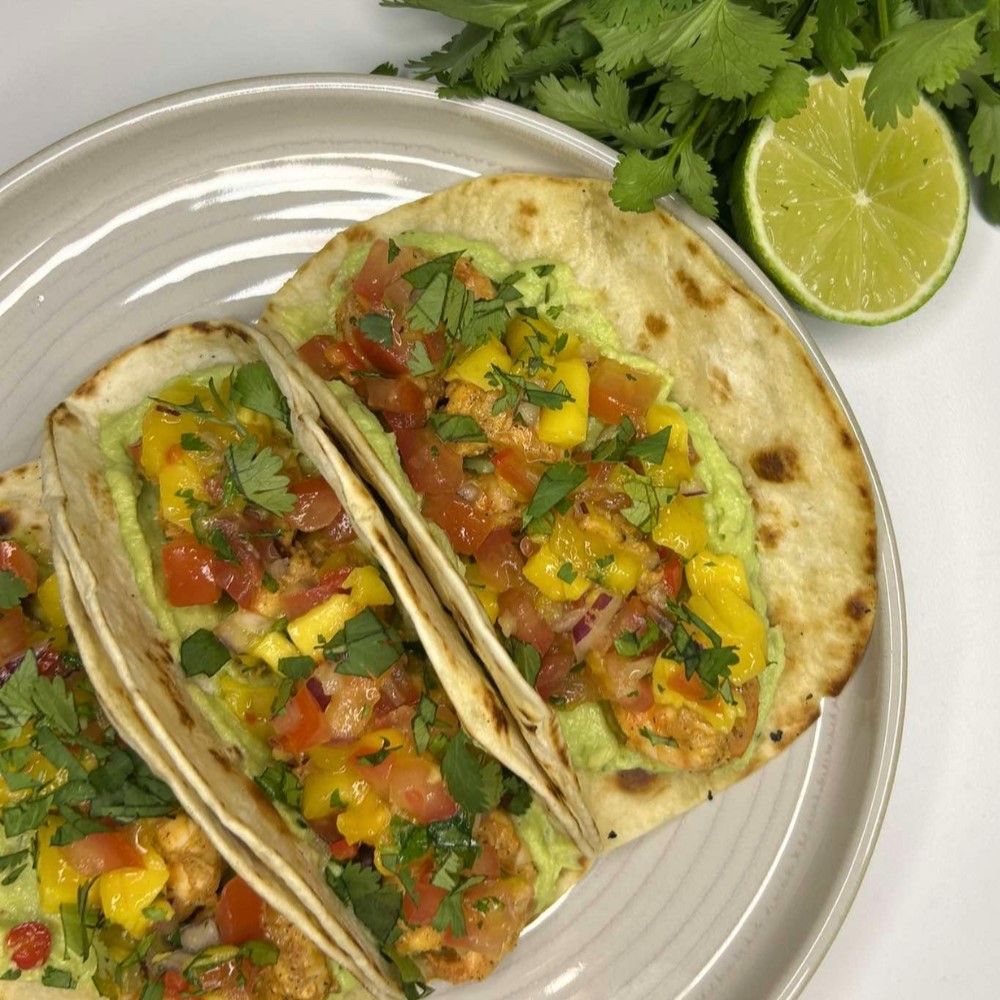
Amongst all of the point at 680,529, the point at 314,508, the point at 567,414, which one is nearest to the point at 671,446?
the point at 680,529

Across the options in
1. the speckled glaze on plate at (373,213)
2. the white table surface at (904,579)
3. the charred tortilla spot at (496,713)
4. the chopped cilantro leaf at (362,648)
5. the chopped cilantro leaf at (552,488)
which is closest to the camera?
the charred tortilla spot at (496,713)

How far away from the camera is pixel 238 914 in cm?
269

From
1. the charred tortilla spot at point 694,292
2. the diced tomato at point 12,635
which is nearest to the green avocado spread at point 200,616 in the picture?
the diced tomato at point 12,635

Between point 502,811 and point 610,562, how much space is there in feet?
2.72

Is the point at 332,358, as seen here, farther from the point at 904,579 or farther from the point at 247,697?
the point at 904,579

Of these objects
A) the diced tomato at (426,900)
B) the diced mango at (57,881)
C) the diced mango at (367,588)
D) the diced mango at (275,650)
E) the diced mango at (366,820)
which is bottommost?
the diced tomato at (426,900)

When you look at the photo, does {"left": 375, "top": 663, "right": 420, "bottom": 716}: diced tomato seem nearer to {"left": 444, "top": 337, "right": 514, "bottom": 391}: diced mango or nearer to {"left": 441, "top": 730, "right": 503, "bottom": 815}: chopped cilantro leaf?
{"left": 441, "top": 730, "right": 503, "bottom": 815}: chopped cilantro leaf

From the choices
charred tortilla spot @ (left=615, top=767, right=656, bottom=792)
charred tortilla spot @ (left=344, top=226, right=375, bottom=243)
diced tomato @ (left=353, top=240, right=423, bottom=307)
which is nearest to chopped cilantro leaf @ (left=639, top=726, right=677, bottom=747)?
charred tortilla spot @ (left=615, top=767, right=656, bottom=792)

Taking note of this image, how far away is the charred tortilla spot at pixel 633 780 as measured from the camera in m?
2.95

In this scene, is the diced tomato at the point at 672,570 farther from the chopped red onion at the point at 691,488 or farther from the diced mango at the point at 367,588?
the diced mango at the point at 367,588

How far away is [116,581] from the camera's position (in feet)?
8.55

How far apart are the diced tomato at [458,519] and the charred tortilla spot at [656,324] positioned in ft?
2.86

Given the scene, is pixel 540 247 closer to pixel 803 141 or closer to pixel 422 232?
pixel 422 232

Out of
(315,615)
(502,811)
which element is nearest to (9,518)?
(315,615)
